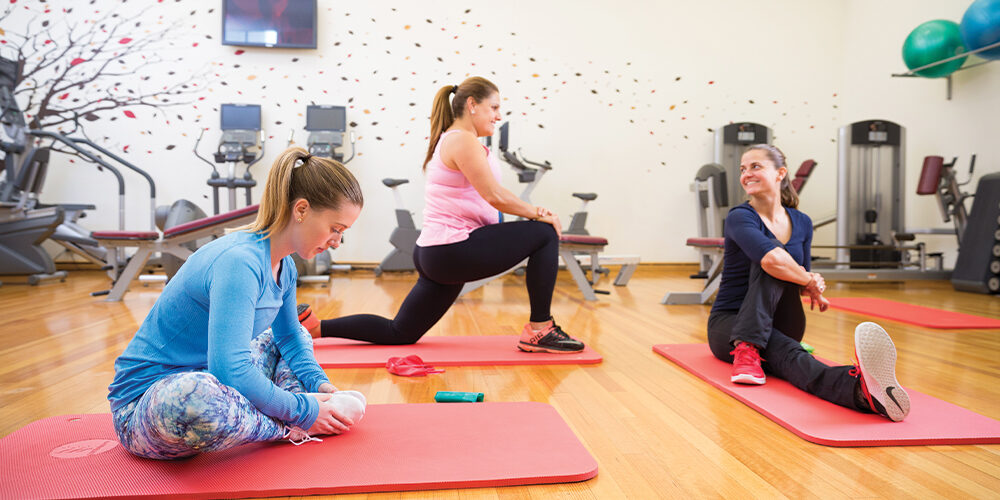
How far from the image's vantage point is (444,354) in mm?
2277

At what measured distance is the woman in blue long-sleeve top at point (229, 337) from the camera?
107cm

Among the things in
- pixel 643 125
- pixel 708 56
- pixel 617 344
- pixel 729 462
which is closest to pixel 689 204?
pixel 643 125

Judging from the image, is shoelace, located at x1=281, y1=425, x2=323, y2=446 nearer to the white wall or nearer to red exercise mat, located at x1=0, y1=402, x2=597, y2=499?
red exercise mat, located at x1=0, y1=402, x2=597, y2=499

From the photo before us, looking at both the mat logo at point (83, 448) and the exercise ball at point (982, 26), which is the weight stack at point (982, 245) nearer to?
the exercise ball at point (982, 26)

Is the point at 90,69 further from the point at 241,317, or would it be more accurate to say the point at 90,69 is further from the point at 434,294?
the point at 241,317

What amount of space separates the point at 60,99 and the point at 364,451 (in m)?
5.57

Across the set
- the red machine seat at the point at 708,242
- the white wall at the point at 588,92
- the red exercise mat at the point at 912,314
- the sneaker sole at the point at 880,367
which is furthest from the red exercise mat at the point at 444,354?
the white wall at the point at 588,92

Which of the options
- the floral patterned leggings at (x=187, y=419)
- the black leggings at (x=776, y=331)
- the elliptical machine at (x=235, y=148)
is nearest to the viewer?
the floral patterned leggings at (x=187, y=419)

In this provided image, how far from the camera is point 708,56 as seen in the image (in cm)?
613

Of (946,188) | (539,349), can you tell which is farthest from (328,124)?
(946,188)

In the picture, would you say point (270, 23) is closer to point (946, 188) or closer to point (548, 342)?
point (548, 342)

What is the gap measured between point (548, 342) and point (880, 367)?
109 centimetres

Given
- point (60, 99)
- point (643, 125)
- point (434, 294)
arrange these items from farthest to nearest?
point (643, 125)
point (60, 99)
point (434, 294)

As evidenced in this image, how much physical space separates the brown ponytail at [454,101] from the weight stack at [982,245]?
389 cm
